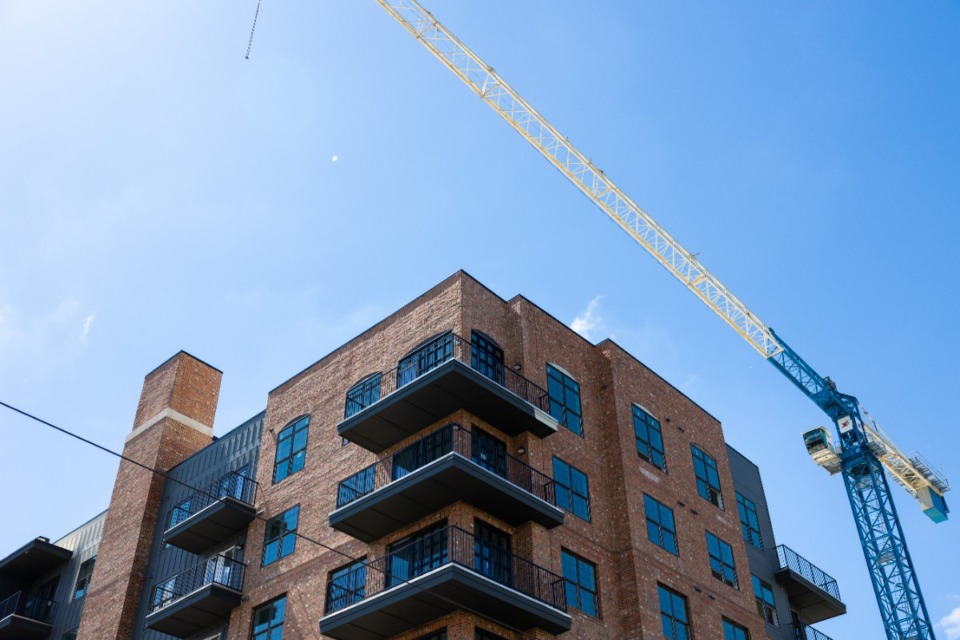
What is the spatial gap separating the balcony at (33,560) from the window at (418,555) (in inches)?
856

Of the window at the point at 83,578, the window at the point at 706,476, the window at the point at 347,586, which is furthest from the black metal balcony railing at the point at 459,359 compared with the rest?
the window at the point at 83,578

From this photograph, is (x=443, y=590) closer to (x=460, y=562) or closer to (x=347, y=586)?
(x=460, y=562)

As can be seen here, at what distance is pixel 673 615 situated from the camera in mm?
32094

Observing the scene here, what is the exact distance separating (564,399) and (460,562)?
8588 millimetres

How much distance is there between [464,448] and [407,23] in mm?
40601

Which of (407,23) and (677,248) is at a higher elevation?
(407,23)

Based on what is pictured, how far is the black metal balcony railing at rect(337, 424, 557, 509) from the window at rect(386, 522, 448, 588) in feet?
6.25

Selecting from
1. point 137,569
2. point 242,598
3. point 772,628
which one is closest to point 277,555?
point 242,598

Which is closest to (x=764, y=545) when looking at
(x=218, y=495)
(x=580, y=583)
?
(x=580, y=583)

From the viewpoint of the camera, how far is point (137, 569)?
3872 centimetres

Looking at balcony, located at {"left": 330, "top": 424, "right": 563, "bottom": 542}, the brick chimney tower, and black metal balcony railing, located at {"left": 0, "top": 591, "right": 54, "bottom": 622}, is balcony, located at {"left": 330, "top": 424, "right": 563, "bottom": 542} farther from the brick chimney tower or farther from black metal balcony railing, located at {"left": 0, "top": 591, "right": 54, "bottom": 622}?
black metal balcony railing, located at {"left": 0, "top": 591, "right": 54, "bottom": 622}

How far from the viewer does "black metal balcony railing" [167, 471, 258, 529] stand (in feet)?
119

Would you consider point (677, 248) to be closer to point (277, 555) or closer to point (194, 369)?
point (194, 369)

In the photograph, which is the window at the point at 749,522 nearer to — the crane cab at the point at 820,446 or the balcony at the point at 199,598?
the balcony at the point at 199,598
